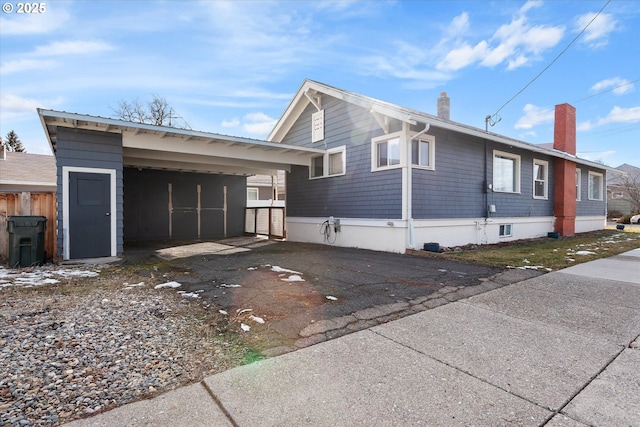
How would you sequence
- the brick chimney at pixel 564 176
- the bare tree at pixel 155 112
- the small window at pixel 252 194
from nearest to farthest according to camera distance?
the brick chimney at pixel 564 176
the small window at pixel 252 194
the bare tree at pixel 155 112

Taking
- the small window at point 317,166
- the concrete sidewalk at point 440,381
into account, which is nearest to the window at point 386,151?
the small window at point 317,166

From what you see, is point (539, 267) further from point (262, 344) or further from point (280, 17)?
point (280, 17)

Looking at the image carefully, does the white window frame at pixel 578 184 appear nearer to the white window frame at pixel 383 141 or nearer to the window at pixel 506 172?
the window at pixel 506 172

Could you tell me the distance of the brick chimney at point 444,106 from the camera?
1260 cm

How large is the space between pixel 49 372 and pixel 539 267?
23.9 ft

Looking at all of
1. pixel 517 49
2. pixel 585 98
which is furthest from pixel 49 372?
pixel 585 98

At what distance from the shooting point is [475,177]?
32.7ft

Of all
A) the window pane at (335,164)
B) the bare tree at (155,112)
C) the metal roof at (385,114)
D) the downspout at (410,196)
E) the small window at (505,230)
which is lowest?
the small window at (505,230)

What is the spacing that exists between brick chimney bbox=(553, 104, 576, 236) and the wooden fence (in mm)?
17119

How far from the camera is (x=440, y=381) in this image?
7.06 feet

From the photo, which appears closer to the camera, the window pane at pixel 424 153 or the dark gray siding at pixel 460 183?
the dark gray siding at pixel 460 183

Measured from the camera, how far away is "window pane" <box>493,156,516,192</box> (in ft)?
35.5

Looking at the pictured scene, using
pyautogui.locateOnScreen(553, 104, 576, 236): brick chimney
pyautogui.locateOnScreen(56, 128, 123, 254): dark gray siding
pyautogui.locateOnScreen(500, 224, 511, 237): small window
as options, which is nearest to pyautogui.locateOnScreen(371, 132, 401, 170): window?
pyautogui.locateOnScreen(500, 224, 511, 237): small window

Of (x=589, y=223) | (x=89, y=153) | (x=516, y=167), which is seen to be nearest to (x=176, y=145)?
(x=89, y=153)
